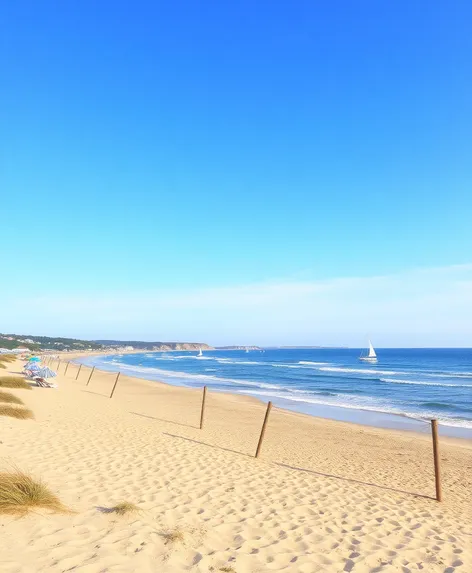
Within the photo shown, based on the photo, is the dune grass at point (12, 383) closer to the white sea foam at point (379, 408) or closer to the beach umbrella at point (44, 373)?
the beach umbrella at point (44, 373)

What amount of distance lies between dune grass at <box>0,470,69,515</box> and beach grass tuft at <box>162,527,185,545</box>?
59.6 inches

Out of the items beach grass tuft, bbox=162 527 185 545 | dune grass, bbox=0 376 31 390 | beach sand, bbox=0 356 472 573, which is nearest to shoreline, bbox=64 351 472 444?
beach sand, bbox=0 356 472 573

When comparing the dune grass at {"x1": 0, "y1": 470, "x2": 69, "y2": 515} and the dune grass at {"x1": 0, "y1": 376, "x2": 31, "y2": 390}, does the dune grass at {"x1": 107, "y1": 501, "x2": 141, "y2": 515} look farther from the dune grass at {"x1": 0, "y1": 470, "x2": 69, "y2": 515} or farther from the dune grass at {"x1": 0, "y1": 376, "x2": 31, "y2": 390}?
the dune grass at {"x1": 0, "y1": 376, "x2": 31, "y2": 390}

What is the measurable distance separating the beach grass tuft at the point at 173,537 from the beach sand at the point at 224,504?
2 cm

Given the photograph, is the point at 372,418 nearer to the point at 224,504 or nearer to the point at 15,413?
the point at 15,413

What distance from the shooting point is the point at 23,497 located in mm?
5617

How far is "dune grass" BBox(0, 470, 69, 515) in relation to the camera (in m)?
5.40

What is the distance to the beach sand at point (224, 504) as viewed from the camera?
4910mm

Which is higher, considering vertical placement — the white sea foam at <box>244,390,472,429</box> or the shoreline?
the white sea foam at <box>244,390,472,429</box>

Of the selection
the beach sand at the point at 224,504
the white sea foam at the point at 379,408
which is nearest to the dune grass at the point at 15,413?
the beach sand at the point at 224,504

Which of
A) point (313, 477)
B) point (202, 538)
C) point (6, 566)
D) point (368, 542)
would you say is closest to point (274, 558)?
point (202, 538)

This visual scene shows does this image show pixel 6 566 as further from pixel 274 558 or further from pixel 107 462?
pixel 107 462

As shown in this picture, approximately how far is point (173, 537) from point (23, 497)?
211 centimetres

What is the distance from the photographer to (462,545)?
6082 millimetres
